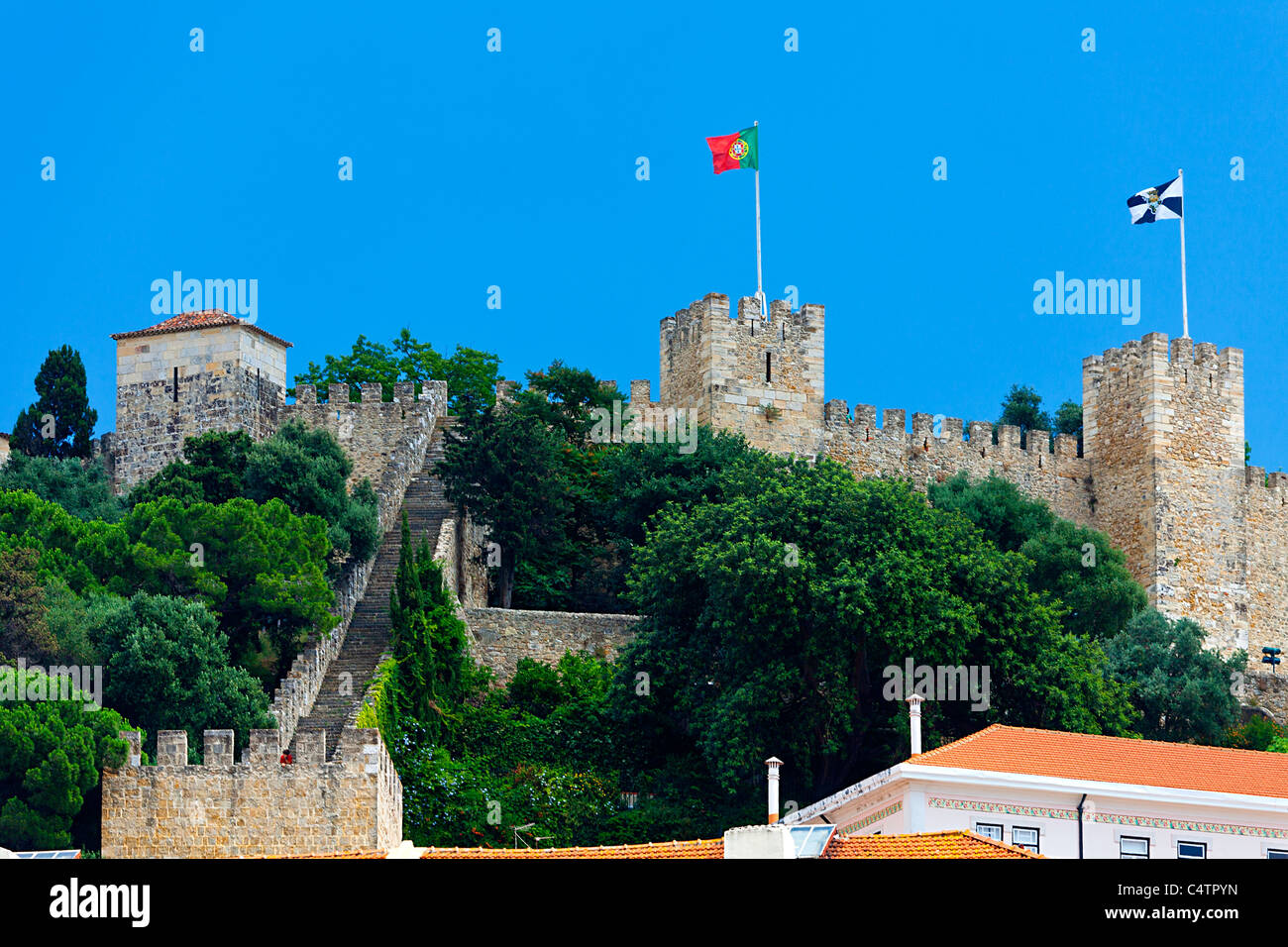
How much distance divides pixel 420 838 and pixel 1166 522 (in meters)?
23.7

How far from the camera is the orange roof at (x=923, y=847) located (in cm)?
1986

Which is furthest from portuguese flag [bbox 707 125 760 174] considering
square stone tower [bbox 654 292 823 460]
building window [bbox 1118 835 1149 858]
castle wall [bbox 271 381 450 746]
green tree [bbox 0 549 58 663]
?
building window [bbox 1118 835 1149 858]

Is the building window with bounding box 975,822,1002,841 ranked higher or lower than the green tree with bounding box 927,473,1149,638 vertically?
lower

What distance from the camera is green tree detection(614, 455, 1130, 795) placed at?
34844 mm

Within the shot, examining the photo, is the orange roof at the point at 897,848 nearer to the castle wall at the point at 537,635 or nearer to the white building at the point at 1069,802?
the white building at the point at 1069,802

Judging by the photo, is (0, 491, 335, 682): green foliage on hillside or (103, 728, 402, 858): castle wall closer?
(103, 728, 402, 858): castle wall

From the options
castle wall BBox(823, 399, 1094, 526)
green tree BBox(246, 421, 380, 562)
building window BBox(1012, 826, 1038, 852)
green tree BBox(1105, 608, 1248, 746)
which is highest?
castle wall BBox(823, 399, 1094, 526)

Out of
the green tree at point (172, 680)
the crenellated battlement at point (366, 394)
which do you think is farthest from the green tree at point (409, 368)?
the green tree at point (172, 680)

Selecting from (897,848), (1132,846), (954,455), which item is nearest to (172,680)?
(1132,846)

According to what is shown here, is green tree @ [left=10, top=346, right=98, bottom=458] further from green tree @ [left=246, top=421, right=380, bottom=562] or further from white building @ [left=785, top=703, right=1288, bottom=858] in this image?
white building @ [left=785, top=703, right=1288, bottom=858]

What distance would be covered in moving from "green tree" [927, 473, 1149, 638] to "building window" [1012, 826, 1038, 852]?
59.9 ft
